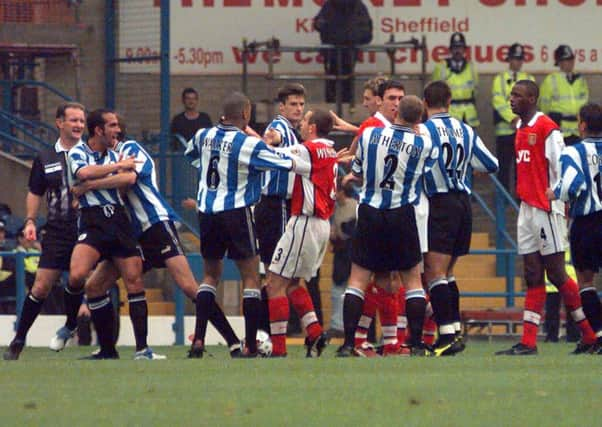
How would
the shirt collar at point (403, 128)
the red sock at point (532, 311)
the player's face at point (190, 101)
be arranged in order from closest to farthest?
the shirt collar at point (403, 128) → the red sock at point (532, 311) → the player's face at point (190, 101)

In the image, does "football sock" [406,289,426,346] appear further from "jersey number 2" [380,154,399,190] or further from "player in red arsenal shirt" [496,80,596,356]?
"player in red arsenal shirt" [496,80,596,356]

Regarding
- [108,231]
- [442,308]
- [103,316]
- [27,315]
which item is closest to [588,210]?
[442,308]

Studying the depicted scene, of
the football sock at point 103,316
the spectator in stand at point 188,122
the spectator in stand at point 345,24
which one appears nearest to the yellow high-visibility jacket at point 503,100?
the spectator in stand at point 345,24

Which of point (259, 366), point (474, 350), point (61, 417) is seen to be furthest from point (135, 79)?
point (61, 417)

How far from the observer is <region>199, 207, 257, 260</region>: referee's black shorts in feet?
43.0

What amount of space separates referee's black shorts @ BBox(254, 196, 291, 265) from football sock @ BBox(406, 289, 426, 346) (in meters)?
1.37

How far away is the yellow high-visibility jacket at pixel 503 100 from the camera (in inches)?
926

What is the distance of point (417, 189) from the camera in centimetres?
1309

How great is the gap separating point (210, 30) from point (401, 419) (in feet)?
54.6

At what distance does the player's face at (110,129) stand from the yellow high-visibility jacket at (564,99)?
11.2 m

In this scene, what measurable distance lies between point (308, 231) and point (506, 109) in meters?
10.6

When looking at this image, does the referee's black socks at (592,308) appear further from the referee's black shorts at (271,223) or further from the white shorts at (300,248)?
the referee's black shorts at (271,223)

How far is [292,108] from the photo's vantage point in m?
14.3

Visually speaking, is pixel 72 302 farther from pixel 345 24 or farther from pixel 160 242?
pixel 345 24
